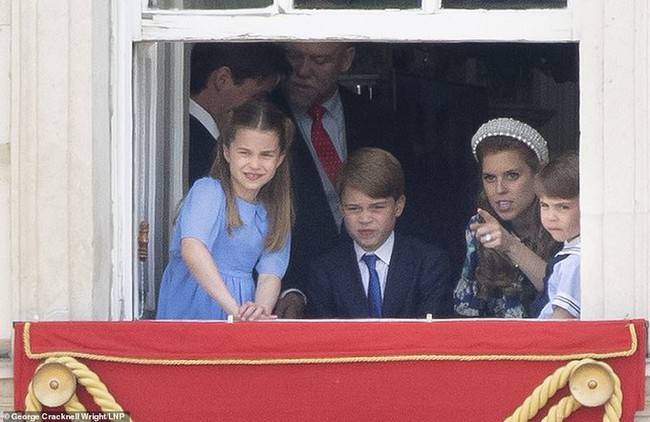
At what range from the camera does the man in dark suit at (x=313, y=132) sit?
6.09 meters

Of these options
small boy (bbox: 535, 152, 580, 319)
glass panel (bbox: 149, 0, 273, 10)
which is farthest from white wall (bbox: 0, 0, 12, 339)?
Answer: small boy (bbox: 535, 152, 580, 319)

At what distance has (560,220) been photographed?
5.34 metres

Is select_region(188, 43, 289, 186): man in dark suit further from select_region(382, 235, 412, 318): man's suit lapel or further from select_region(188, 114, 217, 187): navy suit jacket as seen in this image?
select_region(382, 235, 412, 318): man's suit lapel

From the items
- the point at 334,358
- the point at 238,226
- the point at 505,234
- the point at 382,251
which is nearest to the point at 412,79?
the point at 382,251

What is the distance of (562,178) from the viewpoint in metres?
5.36

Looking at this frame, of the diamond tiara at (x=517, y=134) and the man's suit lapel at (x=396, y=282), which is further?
the diamond tiara at (x=517, y=134)

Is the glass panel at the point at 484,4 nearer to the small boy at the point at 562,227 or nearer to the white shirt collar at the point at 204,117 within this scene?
the small boy at the point at 562,227

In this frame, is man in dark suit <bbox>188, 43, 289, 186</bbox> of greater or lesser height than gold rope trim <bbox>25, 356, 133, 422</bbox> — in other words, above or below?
above

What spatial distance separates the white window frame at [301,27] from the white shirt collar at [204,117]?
0.89 m

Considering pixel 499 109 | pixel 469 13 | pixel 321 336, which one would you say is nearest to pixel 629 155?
pixel 469 13

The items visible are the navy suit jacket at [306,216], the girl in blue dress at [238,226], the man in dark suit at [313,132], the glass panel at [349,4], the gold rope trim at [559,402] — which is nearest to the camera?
the gold rope trim at [559,402]

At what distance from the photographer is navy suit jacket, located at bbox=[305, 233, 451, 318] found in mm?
5641

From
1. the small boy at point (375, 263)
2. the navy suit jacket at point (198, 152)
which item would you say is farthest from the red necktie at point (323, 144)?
the navy suit jacket at point (198, 152)

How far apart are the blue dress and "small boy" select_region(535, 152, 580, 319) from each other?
82 cm
